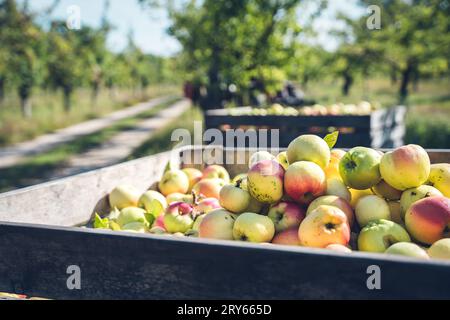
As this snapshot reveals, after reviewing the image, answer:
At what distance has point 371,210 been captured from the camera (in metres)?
1.76

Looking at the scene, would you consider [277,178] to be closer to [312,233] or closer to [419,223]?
[312,233]

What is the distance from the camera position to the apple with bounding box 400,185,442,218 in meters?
1.75

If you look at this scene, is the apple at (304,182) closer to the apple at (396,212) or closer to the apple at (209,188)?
the apple at (396,212)

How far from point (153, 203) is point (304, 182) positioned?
3.20 feet

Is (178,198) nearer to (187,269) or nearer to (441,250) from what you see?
(187,269)

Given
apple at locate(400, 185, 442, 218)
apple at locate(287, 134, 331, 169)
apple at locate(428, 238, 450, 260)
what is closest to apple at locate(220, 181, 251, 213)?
apple at locate(287, 134, 331, 169)

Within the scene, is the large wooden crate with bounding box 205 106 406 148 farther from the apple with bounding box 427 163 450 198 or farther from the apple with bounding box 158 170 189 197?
the apple with bounding box 427 163 450 198

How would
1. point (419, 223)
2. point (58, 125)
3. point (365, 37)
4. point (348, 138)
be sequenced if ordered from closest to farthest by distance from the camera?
point (419, 223)
point (348, 138)
point (58, 125)
point (365, 37)

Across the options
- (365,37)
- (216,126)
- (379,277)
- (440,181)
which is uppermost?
(365,37)

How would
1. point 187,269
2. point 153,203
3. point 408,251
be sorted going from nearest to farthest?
point 187,269 < point 408,251 < point 153,203

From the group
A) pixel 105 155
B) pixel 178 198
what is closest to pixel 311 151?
pixel 178 198
